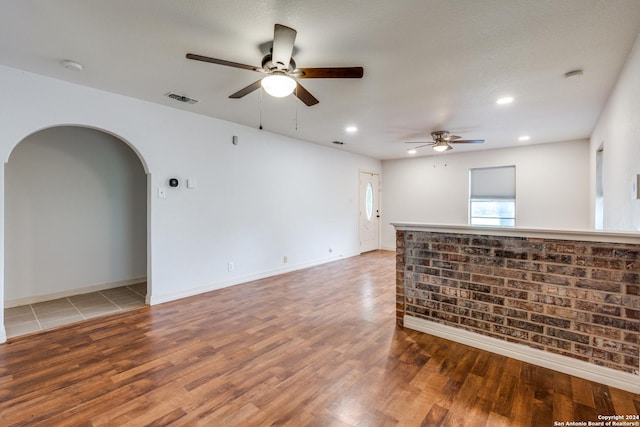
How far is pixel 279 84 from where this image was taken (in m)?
2.29

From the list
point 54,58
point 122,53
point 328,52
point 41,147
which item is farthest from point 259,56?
point 41,147

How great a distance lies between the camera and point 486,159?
22.5ft

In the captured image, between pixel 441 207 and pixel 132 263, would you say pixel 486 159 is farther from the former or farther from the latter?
pixel 132 263

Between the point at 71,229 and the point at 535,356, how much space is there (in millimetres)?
5749

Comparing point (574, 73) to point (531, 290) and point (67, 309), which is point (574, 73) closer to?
point (531, 290)

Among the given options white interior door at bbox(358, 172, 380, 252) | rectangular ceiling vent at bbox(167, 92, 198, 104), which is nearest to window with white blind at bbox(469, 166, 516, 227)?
white interior door at bbox(358, 172, 380, 252)

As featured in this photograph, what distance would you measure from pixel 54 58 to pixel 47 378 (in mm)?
2667

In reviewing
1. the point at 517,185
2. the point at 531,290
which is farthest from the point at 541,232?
the point at 517,185

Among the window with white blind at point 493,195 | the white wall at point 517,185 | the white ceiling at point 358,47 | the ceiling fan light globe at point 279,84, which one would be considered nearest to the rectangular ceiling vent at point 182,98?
the white ceiling at point 358,47

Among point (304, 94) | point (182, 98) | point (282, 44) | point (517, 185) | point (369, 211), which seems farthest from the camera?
point (369, 211)

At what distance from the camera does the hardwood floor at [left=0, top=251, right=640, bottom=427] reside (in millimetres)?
1862

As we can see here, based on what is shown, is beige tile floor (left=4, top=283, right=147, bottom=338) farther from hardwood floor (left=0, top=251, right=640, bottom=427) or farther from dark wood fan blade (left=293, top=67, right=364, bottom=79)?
dark wood fan blade (left=293, top=67, right=364, bottom=79)

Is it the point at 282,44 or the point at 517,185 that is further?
the point at 517,185

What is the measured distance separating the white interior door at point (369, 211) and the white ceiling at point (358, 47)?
3969 mm
